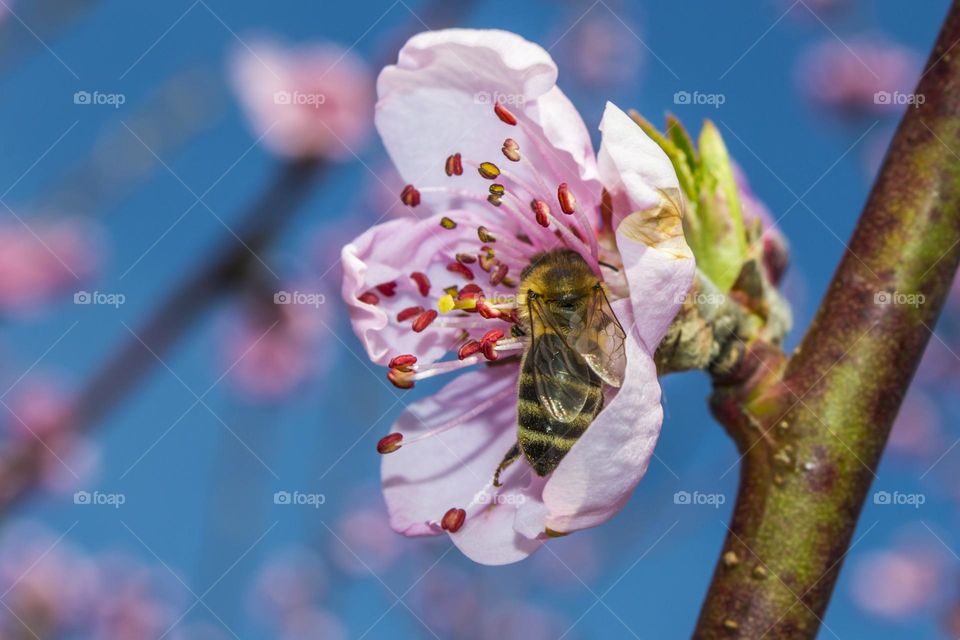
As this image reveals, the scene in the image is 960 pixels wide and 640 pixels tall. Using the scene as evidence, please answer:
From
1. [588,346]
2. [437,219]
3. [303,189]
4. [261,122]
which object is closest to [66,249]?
[261,122]

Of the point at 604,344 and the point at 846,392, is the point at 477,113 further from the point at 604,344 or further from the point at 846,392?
the point at 846,392

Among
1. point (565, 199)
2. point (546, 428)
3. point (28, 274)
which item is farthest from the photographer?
point (28, 274)

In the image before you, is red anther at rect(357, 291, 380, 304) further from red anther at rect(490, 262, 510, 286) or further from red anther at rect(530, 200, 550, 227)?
red anther at rect(530, 200, 550, 227)

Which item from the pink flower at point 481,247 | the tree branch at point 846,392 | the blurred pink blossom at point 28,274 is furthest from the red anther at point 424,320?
the blurred pink blossom at point 28,274

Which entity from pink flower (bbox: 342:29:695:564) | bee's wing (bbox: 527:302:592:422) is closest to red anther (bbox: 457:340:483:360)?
pink flower (bbox: 342:29:695:564)

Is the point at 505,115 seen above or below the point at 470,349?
above

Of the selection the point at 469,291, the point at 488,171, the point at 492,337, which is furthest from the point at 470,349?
the point at 488,171

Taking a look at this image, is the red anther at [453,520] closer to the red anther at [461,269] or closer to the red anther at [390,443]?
the red anther at [390,443]
